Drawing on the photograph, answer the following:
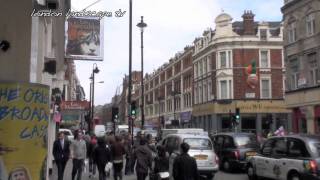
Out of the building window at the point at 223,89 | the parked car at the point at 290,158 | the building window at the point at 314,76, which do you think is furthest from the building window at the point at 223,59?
the parked car at the point at 290,158

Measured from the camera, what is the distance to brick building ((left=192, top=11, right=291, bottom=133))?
208 feet

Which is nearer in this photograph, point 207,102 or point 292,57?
point 292,57

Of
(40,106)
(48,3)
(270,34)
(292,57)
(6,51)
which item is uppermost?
(270,34)

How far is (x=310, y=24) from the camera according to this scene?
3922 cm

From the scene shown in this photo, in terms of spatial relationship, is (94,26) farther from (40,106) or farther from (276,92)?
(276,92)

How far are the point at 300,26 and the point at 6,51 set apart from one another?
32.7 metres

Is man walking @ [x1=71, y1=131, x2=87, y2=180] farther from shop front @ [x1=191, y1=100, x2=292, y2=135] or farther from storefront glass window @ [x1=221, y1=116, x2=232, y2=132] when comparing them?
storefront glass window @ [x1=221, y1=116, x2=232, y2=132]

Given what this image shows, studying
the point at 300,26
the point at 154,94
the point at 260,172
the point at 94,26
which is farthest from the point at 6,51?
the point at 154,94

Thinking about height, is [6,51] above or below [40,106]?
above

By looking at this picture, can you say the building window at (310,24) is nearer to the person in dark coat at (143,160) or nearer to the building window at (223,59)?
the building window at (223,59)

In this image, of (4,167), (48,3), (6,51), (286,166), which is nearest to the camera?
(4,167)

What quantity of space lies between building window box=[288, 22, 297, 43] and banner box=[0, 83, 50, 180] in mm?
35815

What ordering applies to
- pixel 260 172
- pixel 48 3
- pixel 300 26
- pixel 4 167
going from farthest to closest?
1. pixel 300 26
2. pixel 260 172
3. pixel 48 3
4. pixel 4 167

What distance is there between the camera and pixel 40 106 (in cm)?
822
